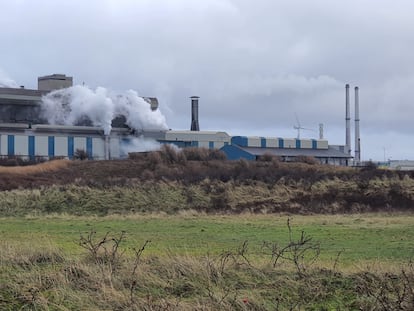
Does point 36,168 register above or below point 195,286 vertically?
above

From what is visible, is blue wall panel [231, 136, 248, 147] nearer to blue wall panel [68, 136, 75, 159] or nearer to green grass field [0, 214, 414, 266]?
blue wall panel [68, 136, 75, 159]

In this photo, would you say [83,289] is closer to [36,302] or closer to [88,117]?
[36,302]

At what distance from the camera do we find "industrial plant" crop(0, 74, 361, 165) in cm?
7681

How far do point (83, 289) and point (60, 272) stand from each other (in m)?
0.94

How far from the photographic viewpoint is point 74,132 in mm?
78938

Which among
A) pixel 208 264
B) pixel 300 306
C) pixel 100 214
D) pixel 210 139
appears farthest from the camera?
pixel 210 139

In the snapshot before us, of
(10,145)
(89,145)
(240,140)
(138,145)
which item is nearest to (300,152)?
(240,140)

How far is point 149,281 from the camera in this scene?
411 inches

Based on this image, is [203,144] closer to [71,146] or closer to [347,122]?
[71,146]

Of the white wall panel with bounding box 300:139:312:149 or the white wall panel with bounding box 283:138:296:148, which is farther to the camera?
the white wall panel with bounding box 300:139:312:149

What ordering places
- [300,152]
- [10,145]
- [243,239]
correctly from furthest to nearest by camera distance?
[300,152] < [10,145] < [243,239]

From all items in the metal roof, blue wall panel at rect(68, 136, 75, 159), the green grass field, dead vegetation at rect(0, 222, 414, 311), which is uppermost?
Result: blue wall panel at rect(68, 136, 75, 159)

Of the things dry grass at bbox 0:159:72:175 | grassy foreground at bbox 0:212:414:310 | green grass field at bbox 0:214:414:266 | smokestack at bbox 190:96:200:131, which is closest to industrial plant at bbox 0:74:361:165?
smokestack at bbox 190:96:200:131

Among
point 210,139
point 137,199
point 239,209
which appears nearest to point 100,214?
point 137,199
